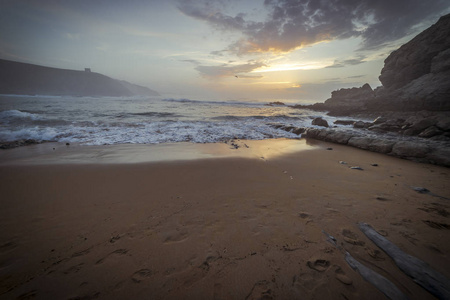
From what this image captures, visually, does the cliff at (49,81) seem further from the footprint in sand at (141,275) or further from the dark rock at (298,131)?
the footprint in sand at (141,275)

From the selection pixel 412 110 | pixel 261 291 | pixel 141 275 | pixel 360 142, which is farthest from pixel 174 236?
pixel 412 110

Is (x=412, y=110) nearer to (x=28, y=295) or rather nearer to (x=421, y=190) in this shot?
(x=421, y=190)

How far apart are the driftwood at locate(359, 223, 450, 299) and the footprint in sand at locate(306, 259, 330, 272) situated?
0.84 meters

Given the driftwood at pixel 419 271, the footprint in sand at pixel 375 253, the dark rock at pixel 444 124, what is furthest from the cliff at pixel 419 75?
the footprint in sand at pixel 375 253

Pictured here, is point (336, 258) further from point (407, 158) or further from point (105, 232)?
point (407, 158)

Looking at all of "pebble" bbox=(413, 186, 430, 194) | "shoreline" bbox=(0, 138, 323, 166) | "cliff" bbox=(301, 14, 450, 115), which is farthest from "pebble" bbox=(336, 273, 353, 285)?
"cliff" bbox=(301, 14, 450, 115)

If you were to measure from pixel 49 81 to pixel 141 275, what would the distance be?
145 meters

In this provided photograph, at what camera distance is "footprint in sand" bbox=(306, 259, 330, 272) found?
6.21ft

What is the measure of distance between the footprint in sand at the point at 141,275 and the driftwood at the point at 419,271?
296 centimetres

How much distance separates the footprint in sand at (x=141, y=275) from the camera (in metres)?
1.77

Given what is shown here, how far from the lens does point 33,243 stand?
2.28 meters

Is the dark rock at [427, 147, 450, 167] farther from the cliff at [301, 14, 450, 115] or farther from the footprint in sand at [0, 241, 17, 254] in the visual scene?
the cliff at [301, 14, 450, 115]

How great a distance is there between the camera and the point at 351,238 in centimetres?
235

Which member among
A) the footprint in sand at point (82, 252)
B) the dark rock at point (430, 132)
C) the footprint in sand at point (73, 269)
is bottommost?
the footprint in sand at point (82, 252)
